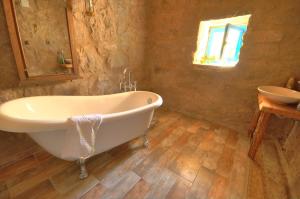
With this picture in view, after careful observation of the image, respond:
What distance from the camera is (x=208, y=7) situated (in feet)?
6.03

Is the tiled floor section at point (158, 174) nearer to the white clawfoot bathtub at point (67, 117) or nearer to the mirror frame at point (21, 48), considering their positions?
the white clawfoot bathtub at point (67, 117)

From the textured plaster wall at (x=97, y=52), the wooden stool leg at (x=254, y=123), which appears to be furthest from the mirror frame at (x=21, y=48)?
the wooden stool leg at (x=254, y=123)

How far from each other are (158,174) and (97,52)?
1.67 m

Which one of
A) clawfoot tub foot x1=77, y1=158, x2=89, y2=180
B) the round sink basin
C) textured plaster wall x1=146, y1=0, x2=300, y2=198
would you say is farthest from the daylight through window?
clawfoot tub foot x1=77, y1=158, x2=89, y2=180

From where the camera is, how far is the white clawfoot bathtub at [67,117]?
2.72ft

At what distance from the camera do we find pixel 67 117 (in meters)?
1.08

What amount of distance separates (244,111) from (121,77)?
1927 millimetres

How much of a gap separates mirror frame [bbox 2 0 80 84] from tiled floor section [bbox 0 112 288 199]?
0.78 meters

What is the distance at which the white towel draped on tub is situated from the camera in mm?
911

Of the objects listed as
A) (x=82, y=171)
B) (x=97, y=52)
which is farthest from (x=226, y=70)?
(x=82, y=171)

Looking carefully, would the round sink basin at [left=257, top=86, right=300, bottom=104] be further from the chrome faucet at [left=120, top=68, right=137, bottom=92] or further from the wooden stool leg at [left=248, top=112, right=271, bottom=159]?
the chrome faucet at [left=120, top=68, right=137, bottom=92]

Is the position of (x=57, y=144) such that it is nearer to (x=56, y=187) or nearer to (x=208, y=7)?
(x=56, y=187)

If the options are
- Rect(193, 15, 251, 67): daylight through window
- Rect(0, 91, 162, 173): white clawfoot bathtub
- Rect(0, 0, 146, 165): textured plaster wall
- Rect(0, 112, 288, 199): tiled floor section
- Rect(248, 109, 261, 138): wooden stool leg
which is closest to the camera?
Rect(0, 91, 162, 173): white clawfoot bathtub

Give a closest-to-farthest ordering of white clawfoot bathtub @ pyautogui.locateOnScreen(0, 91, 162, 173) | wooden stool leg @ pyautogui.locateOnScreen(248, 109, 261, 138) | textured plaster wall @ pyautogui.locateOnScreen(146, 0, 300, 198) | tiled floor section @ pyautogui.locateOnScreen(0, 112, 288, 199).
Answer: white clawfoot bathtub @ pyautogui.locateOnScreen(0, 91, 162, 173)
tiled floor section @ pyautogui.locateOnScreen(0, 112, 288, 199)
textured plaster wall @ pyautogui.locateOnScreen(146, 0, 300, 198)
wooden stool leg @ pyautogui.locateOnScreen(248, 109, 261, 138)
